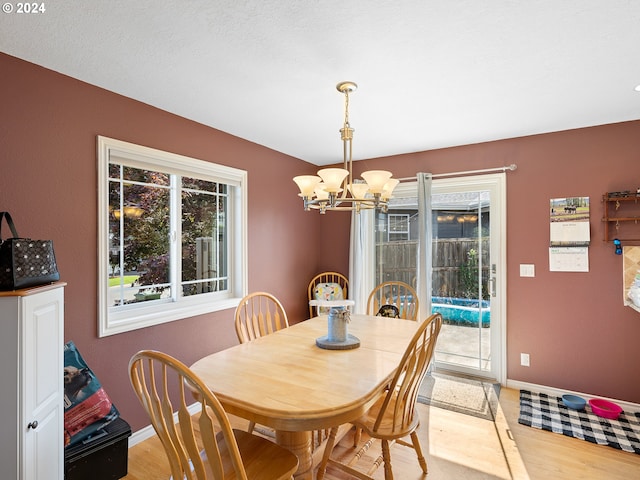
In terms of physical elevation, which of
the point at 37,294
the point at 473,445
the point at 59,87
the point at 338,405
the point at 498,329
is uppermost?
the point at 59,87

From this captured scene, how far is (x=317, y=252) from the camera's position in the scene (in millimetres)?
4359

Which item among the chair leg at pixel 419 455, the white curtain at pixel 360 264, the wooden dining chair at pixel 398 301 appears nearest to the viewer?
the chair leg at pixel 419 455

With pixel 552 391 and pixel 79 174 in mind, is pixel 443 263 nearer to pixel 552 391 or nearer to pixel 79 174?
pixel 552 391

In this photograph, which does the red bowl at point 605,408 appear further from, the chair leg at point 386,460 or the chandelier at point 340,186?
the chandelier at point 340,186

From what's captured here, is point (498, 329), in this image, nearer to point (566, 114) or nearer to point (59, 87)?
point (566, 114)

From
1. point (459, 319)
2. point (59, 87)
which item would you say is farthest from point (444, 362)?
point (59, 87)

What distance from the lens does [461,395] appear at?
10.1 feet

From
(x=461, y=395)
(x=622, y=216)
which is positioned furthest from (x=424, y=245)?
(x=622, y=216)

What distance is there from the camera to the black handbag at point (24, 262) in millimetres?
1333

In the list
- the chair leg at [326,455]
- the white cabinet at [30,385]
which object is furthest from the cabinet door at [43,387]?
the chair leg at [326,455]

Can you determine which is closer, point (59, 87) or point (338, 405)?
point (338, 405)

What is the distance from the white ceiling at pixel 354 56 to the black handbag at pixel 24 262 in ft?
3.21

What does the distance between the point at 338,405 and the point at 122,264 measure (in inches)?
74.7

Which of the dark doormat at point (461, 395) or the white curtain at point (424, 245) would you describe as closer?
the dark doormat at point (461, 395)
